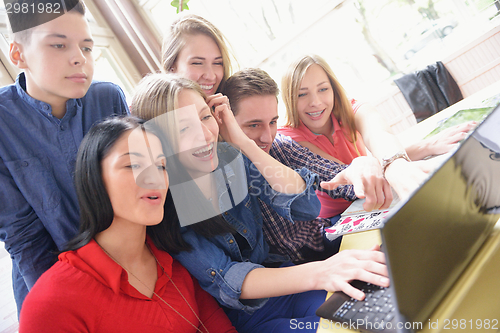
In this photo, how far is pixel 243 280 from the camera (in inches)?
36.8

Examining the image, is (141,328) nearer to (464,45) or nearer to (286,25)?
(286,25)

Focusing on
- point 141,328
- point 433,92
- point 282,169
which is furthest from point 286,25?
point 141,328

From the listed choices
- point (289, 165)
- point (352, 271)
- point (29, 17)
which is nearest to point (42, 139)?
point (29, 17)

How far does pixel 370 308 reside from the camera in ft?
2.10

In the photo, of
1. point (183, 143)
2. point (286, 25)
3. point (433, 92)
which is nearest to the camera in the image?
point (183, 143)

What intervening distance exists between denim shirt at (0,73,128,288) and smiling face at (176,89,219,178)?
410 millimetres

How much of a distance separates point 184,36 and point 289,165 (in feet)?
2.46

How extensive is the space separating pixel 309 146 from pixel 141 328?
1.17 m

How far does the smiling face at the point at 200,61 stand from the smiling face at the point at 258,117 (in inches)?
7.1

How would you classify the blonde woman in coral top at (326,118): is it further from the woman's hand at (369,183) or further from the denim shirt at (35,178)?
the denim shirt at (35,178)

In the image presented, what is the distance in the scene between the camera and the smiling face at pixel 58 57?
1.01m

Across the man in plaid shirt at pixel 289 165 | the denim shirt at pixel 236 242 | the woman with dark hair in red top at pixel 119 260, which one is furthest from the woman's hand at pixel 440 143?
the woman with dark hair in red top at pixel 119 260

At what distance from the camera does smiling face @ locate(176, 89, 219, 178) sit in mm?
1034

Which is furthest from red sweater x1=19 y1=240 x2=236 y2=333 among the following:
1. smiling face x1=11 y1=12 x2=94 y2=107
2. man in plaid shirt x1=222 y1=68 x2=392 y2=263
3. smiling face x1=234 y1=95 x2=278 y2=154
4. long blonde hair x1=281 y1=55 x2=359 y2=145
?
long blonde hair x1=281 y1=55 x2=359 y2=145
